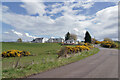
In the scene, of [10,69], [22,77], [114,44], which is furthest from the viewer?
[114,44]

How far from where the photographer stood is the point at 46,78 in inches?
229

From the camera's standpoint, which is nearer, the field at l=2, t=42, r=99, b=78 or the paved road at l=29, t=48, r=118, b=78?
the paved road at l=29, t=48, r=118, b=78

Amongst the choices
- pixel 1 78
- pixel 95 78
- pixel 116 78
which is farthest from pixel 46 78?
pixel 116 78

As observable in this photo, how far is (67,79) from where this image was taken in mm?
5641

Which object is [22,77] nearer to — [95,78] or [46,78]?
[46,78]

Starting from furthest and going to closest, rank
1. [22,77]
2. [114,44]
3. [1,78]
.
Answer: [114,44] → [22,77] → [1,78]

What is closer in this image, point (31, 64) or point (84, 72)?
point (84, 72)

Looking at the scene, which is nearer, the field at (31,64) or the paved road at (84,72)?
the paved road at (84,72)

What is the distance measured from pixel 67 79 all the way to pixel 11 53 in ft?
47.5

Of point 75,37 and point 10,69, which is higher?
point 75,37

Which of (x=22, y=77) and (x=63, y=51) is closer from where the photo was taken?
(x=22, y=77)

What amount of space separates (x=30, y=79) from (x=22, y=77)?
2.46ft

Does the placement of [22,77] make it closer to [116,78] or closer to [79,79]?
[79,79]

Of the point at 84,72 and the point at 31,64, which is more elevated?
the point at 31,64
